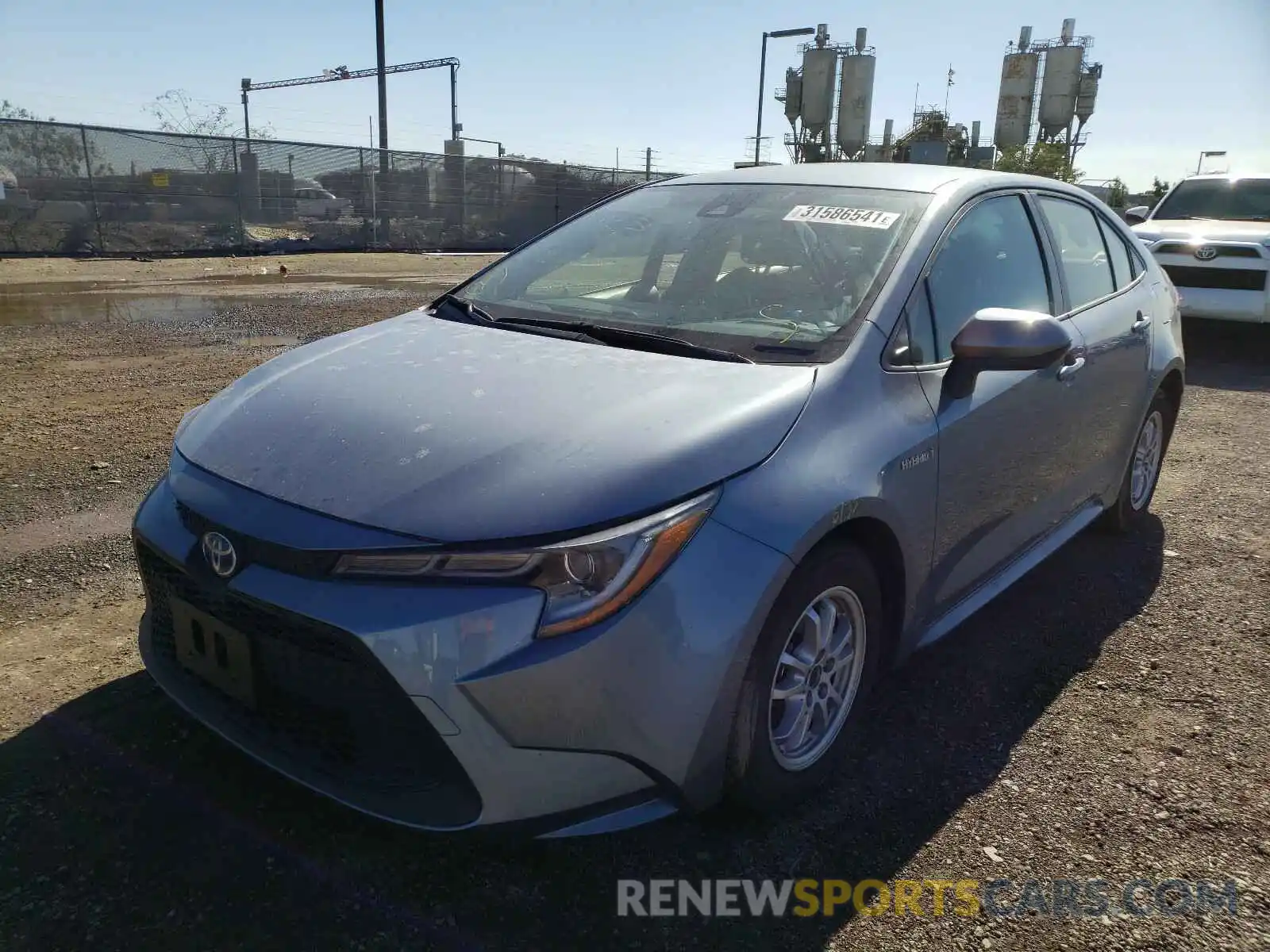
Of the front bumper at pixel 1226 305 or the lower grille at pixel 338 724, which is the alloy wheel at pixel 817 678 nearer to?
the lower grille at pixel 338 724

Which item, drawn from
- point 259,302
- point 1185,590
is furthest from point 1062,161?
point 1185,590

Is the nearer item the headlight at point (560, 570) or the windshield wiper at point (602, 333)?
the headlight at point (560, 570)

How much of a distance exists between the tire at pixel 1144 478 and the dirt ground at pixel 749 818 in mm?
189

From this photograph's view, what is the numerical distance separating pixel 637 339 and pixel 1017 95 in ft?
242

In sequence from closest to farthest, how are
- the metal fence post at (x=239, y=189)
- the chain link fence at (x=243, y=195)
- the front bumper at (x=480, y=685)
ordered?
the front bumper at (x=480, y=685), the chain link fence at (x=243, y=195), the metal fence post at (x=239, y=189)

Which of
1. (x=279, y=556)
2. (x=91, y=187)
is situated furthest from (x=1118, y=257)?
(x=91, y=187)

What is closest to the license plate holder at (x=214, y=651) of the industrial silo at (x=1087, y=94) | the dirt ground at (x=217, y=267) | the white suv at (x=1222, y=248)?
the white suv at (x=1222, y=248)

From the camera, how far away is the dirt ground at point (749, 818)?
2033mm

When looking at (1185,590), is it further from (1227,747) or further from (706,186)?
(706,186)

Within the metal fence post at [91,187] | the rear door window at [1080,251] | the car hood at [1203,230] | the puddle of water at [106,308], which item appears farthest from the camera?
the metal fence post at [91,187]

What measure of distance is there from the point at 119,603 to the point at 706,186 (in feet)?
8.69

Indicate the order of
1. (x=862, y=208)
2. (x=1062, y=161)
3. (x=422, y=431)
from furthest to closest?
(x=1062, y=161)
(x=862, y=208)
(x=422, y=431)

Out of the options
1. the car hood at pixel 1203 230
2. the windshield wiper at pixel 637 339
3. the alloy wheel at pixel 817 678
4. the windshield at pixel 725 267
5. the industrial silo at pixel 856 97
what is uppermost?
the industrial silo at pixel 856 97

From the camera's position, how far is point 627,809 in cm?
199
